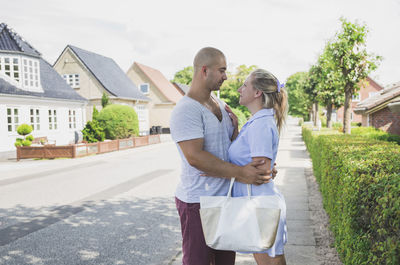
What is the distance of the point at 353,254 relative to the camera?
2887mm

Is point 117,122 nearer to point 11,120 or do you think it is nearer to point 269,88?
point 11,120

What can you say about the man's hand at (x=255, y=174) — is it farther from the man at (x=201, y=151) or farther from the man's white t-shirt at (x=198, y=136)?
the man's white t-shirt at (x=198, y=136)

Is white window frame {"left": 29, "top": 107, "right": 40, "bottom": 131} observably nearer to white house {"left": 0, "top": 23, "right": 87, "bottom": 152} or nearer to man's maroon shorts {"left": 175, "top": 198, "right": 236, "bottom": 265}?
white house {"left": 0, "top": 23, "right": 87, "bottom": 152}

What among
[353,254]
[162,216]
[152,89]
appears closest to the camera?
[353,254]

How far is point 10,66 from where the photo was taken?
22406 mm

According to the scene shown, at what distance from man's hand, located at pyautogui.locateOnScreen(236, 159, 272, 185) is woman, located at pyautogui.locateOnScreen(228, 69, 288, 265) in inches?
1.5

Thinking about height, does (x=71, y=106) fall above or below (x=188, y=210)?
above

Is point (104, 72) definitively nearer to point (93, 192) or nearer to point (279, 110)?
point (93, 192)

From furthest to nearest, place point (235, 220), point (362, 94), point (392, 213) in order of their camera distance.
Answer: point (362, 94), point (235, 220), point (392, 213)

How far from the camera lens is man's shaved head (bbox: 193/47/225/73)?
8.37ft

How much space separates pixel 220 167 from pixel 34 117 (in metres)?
24.2

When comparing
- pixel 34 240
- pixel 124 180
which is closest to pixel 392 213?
pixel 34 240

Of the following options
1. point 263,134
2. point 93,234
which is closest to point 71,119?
point 93,234

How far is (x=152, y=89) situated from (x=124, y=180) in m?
33.9
